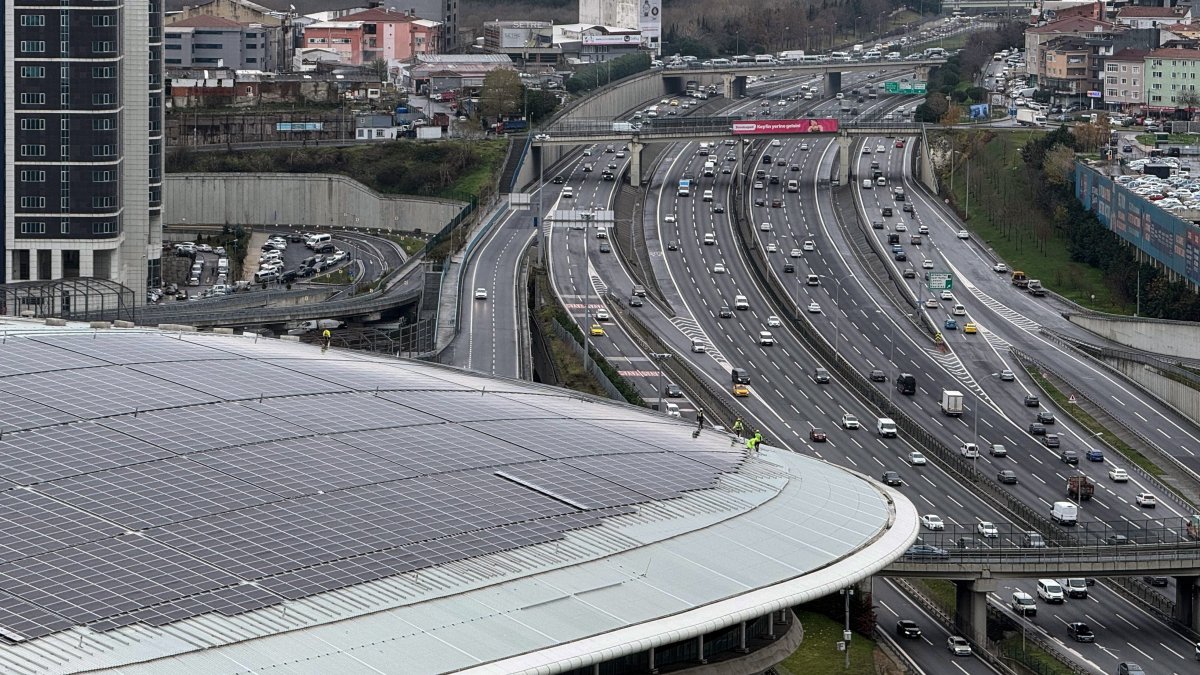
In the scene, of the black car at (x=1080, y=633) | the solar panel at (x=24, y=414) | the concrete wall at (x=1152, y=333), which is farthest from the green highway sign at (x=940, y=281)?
the solar panel at (x=24, y=414)

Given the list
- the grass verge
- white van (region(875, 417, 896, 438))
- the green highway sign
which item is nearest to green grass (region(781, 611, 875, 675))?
white van (region(875, 417, 896, 438))

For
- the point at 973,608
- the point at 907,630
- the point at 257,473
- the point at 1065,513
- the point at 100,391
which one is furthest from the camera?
the point at 1065,513

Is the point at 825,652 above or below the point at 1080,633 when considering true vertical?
above

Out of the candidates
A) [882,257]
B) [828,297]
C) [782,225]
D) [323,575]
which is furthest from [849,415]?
[323,575]

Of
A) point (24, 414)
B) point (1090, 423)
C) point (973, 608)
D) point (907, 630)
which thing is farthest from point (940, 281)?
point (24, 414)

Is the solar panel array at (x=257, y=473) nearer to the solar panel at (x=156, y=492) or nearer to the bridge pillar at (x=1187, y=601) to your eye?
the solar panel at (x=156, y=492)

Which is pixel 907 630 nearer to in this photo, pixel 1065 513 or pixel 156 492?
pixel 1065 513

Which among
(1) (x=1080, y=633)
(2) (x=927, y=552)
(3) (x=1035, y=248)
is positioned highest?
(3) (x=1035, y=248)
